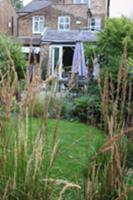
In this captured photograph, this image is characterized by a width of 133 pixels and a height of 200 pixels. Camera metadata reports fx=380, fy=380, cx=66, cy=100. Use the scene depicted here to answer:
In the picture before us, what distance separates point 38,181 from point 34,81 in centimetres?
58

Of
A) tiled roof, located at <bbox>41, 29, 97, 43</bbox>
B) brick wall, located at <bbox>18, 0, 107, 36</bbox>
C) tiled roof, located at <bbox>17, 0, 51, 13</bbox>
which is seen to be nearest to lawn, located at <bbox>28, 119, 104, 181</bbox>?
tiled roof, located at <bbox>41, 29, 97, 43</bbox>

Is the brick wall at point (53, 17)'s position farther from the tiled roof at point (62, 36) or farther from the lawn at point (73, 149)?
the lawn at point (73, 149)

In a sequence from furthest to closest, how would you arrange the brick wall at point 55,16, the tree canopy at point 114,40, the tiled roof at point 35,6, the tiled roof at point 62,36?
1. the tiled roof at point 35,6
2. the brick wall at point 55,16
3. the tiled roof at point 62,36
4. the tree canopy at point 114,40

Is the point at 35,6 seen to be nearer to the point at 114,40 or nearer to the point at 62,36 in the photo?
the point at 62,36

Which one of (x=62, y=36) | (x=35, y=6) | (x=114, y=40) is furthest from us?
(x=35, y=6)

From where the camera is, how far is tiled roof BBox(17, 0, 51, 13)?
105ft

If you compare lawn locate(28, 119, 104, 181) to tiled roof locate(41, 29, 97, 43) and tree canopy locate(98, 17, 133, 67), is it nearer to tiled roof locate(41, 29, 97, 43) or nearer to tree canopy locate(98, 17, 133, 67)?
tree canopy locate(98, 17, 133, 67)

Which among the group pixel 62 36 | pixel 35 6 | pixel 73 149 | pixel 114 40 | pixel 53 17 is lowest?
pixel 73 149

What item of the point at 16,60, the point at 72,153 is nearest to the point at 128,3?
the point at 16,60

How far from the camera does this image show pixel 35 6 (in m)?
33.5

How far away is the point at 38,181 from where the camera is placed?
218 centimetres

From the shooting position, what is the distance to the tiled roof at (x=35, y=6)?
31862 millimetres

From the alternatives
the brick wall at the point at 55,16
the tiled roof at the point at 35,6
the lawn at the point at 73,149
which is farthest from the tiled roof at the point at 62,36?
the lawn at the point at 73,149

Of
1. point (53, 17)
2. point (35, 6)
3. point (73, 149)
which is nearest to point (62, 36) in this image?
point (53, 17)
